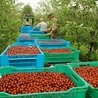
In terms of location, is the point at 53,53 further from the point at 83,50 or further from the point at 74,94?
the point at 74,94

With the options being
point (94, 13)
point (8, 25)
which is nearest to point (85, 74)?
point (94, 13)

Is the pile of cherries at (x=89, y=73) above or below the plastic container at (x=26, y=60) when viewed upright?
above

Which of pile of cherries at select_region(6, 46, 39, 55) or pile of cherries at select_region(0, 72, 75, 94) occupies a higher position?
pile of cherries at select_region(0, 72, 75, 94)

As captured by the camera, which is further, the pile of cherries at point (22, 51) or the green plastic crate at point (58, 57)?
the green plastic crate at point (58, 57)

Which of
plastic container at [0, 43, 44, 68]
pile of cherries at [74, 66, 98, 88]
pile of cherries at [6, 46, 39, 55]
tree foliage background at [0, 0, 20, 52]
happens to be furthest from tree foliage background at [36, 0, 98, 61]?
pile of cherries at [74, 66, 98, 88]

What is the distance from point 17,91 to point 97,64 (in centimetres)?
192

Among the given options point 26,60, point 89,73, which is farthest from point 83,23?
point 89,73

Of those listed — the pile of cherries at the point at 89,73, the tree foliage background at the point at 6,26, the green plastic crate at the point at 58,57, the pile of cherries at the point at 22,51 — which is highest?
the tree foliage background at the point at 6,26

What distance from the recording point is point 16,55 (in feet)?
16.4

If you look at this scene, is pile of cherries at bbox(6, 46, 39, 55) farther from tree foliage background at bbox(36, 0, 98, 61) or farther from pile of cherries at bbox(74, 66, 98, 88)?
pile of cherries at bbox(74, 66, 98, 88)

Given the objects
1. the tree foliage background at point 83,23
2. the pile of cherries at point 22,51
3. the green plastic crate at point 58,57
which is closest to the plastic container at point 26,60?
the pile of cherries at point 22,51

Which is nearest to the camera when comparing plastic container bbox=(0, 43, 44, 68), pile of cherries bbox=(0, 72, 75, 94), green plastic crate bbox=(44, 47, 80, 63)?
pile of cherries bbox=(0, 72, 75, 94)

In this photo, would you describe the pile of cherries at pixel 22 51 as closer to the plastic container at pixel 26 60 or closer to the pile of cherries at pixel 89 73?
the plastic container at pixel 26 60

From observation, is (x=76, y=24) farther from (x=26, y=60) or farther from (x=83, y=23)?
(x=26, y=60)
